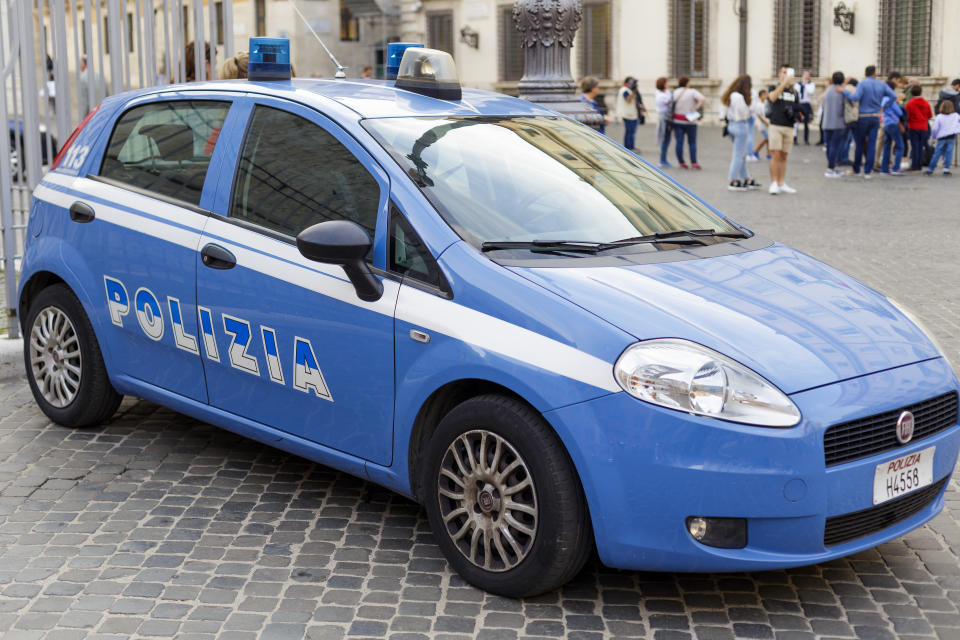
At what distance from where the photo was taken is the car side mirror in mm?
4016

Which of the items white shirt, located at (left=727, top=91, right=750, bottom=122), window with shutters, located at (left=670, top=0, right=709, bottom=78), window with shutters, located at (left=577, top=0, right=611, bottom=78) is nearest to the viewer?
white shirt, located at (left=727, top=91, right=750, bottom=122)

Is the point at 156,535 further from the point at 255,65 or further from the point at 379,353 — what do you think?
the point at 255,65

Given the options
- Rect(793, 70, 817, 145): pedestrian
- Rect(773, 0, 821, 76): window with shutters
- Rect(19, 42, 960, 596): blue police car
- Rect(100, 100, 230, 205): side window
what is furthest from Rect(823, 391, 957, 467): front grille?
Rect(773, 0, 821, 76): window with shutters

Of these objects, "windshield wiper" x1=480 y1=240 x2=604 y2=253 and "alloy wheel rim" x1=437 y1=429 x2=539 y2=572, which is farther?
"windshield wiper" x1=480 y1=240 x2=604 y2=253

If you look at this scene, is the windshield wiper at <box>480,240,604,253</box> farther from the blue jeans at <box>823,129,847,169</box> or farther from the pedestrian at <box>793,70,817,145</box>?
the pedestrian at <box>793,70,817,145</box>

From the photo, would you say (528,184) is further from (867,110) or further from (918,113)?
(918,113)

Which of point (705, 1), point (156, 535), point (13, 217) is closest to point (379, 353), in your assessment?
point (156, 535)

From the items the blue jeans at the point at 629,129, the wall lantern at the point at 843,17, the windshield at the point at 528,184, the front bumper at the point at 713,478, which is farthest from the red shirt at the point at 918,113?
the front bumper at the point at 713,478

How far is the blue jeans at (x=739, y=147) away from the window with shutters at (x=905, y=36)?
48.2 feet

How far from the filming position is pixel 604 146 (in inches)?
201

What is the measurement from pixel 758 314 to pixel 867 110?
17.7 m

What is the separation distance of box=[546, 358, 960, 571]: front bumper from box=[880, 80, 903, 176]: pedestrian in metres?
18.2

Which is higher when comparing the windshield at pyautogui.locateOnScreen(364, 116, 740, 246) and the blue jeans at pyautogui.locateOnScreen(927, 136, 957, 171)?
the windshield at pyautogui.locateOnScreen(364, 116, 740, 246)

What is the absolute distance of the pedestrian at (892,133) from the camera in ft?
68.4
